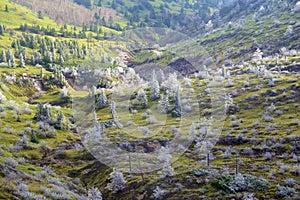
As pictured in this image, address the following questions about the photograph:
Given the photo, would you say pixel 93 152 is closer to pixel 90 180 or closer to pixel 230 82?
pixel 90 180

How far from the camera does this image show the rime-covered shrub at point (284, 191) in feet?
157

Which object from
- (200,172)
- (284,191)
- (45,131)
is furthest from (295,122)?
(45,131)

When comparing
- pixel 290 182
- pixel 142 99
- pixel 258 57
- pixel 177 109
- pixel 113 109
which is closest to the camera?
pixel 290 182

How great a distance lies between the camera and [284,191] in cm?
4816

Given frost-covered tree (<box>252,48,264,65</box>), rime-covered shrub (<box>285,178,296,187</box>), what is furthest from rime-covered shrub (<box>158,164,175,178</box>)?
frost-covered tree (<box>252,48,264,65</box>)

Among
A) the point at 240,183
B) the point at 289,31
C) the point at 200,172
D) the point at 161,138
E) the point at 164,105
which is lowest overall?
the point at 200,172

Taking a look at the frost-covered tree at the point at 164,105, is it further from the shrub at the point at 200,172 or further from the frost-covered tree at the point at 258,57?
the frost-covered tree at the point at 258,57

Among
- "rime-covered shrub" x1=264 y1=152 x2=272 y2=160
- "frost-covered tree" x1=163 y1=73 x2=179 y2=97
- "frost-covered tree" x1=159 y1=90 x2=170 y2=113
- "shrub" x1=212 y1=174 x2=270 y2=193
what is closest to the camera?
"shrub" x1=212 y1=174 x2=270 y2=193

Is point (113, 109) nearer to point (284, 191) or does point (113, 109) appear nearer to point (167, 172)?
point (167, 172)

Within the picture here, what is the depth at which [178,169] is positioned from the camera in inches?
2517

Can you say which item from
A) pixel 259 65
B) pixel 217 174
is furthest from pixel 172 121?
pixel 259 65

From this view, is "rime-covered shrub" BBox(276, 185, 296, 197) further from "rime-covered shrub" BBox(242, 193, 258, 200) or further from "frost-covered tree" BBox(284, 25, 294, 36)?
"frost-covered tree" BBox(284, 25, 294, 36)

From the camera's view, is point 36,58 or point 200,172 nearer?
point 200,172

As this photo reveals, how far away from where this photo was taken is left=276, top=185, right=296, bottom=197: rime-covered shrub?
47.9 meters
